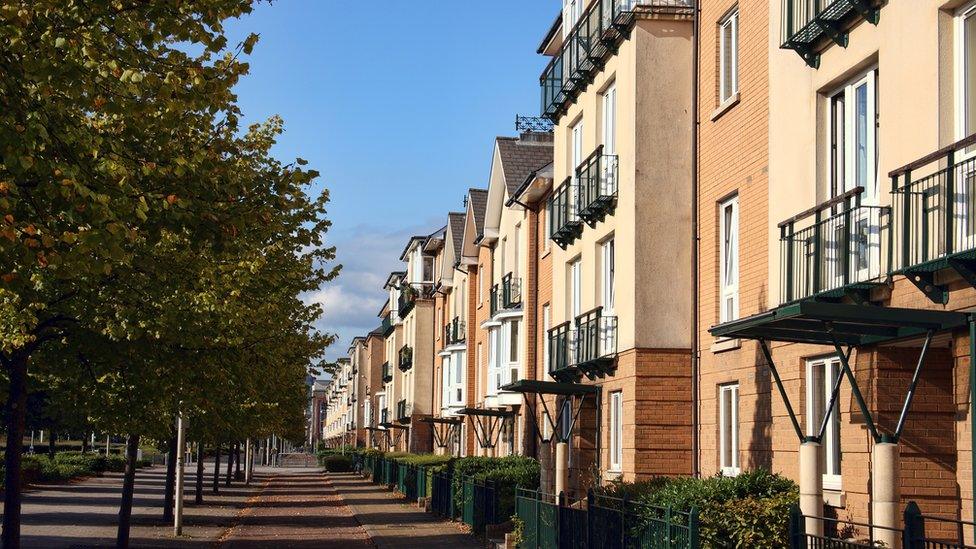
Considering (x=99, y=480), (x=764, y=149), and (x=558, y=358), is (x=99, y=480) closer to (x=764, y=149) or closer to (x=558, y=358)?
(x=558, y=358)

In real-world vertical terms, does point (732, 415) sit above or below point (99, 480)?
above

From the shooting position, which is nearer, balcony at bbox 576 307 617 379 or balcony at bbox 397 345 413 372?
balcony at bbox 576 307 617 379

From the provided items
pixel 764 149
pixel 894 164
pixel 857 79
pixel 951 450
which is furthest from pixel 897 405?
pixel 764 149

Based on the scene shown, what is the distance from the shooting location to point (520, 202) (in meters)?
30.7

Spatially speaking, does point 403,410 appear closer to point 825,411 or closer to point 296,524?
point 296,524

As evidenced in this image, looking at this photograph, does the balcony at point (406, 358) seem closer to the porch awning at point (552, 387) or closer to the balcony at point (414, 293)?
the balcony at point (414, 293)

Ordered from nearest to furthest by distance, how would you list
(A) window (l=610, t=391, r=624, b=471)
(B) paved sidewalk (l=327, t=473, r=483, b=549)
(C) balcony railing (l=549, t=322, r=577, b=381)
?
(A) window (l=610, t=391, r=624, b=471) → (B) paved sidewalk (l=327, t=473, r=483, b=549) → (C) balcony railing (l=549, t=322, r=577, b=381)

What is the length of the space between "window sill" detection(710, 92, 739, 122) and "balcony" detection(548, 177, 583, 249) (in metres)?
5.13

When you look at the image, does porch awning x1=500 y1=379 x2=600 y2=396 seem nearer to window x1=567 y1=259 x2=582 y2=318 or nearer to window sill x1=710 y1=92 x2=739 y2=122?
window x1=567 y1=259 x2=582 y2=318

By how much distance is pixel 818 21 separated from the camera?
12.5 meters

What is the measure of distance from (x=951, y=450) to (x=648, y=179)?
874cm

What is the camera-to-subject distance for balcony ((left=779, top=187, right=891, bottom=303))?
11469mm

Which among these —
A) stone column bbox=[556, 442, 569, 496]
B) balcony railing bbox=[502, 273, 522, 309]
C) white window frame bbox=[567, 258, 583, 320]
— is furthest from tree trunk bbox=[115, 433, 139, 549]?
balcony railing bbox=[502, 273, 522, 309]

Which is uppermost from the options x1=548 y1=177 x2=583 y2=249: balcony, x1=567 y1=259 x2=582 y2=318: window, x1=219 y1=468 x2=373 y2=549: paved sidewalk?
x1=548 y1=177 x2=583 y2=249: balcony
